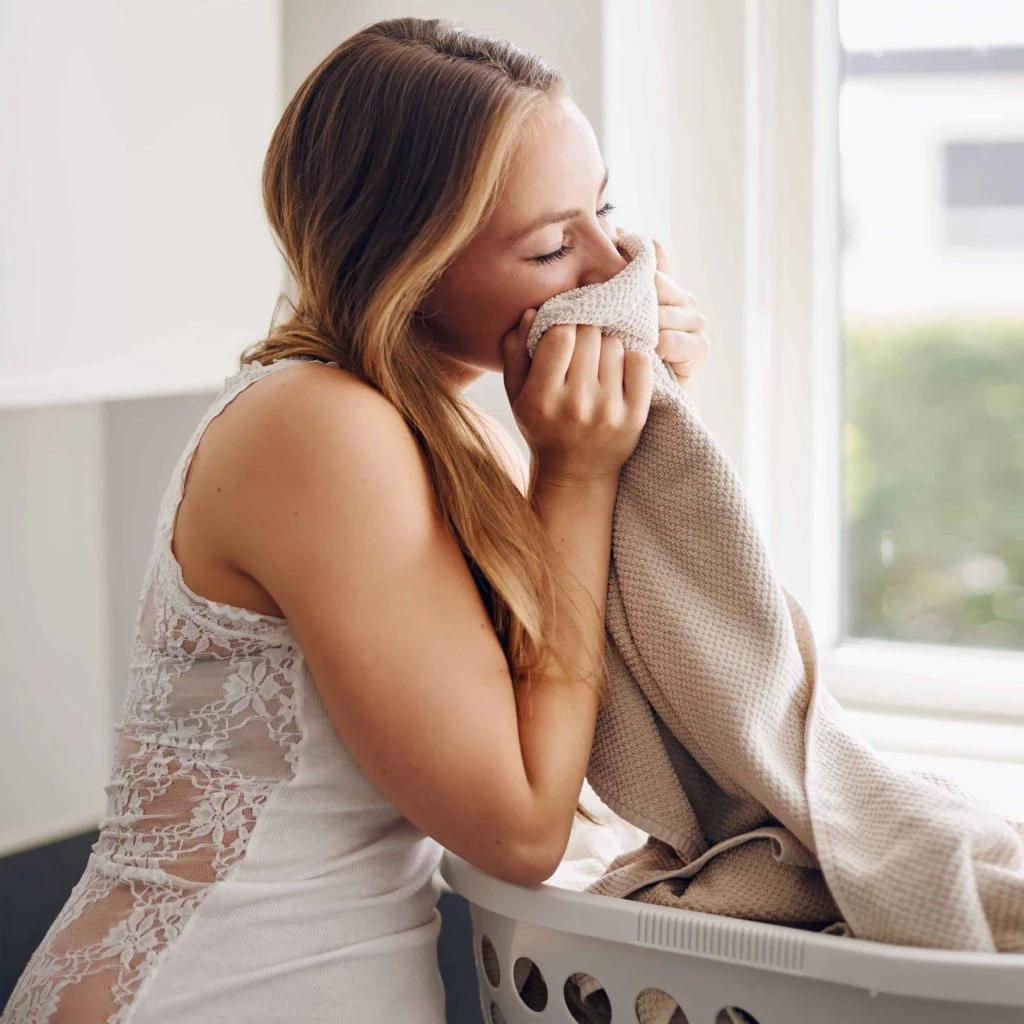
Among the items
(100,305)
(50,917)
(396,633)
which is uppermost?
(100,305)

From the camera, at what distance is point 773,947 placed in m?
0.72

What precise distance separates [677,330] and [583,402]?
0.68ft

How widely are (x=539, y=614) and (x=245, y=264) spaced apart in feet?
1.90

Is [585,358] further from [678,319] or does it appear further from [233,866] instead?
[233,866]

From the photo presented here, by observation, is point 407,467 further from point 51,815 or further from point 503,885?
point 51,815

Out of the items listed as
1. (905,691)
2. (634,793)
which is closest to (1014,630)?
(905,691)

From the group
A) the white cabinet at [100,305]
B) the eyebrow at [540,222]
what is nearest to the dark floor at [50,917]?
the white cabinet at [100,305]

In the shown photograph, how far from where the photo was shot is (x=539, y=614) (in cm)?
87

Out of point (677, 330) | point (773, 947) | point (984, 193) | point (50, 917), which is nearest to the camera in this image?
Result: point (773, 947)

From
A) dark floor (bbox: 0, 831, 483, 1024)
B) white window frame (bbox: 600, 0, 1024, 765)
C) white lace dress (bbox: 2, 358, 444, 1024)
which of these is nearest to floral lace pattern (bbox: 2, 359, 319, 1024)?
white lace dress (bbox: 2, 358, 444, 1024)

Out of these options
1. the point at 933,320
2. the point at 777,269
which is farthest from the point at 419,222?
the point at 933,320

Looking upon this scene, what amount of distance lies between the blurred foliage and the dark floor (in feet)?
2.02

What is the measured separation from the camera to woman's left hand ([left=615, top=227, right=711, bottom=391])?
105 cm

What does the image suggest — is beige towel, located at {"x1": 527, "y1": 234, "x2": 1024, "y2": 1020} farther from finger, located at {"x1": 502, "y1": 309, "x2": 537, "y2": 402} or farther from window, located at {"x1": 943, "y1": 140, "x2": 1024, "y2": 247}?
window, located at {"x1": 943, "y1": 140, "x2": 1024, "y2": 247}
